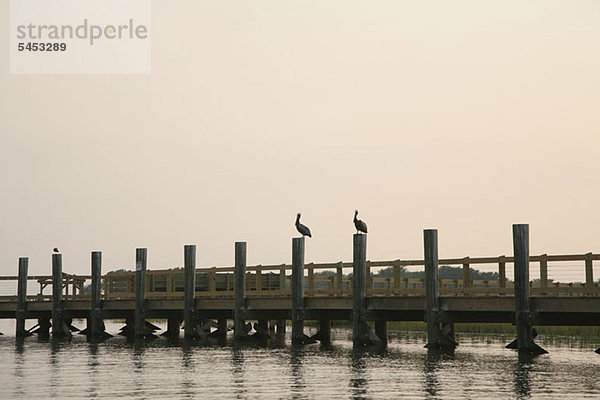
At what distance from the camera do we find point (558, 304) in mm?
26406

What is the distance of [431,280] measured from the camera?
29062 millimetres

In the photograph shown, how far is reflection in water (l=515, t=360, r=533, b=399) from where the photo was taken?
20.4 metres

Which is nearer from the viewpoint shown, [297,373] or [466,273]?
[297,373]

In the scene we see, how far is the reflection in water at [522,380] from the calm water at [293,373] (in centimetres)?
2

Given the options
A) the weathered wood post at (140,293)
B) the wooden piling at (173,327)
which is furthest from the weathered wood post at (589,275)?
the wooden piling at (173,327)

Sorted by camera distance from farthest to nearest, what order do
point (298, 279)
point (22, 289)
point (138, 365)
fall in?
point (22, 289) < point (298, 279) < point (138, 365)

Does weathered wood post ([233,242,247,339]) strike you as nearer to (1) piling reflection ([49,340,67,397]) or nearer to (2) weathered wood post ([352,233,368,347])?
(2) weathered wood post ([352,233,368,347])

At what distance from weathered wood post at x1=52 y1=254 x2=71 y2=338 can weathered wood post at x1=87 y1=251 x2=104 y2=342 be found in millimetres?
1704

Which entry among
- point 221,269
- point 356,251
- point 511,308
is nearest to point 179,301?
point 221,269

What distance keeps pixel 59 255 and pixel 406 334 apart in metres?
15.6

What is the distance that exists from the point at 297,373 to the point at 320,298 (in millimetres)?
8494

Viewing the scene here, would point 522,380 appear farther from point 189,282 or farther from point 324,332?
point 189,282

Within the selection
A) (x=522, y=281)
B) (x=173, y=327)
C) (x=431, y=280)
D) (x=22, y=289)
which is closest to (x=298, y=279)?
(x=431, y=280)

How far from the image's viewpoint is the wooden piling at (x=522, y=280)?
2686 cm
